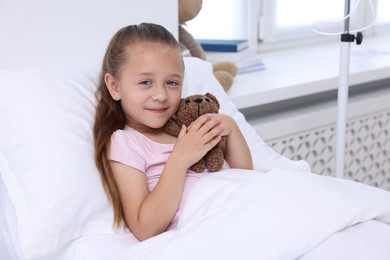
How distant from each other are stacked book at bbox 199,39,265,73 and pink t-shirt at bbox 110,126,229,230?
33.2 inches

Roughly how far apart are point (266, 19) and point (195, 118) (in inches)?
47.8

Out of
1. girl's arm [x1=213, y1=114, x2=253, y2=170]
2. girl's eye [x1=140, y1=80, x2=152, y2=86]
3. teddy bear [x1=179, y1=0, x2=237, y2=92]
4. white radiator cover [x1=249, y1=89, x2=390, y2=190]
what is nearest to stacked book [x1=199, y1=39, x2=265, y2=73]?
teddy bear [x1=179, y1=0, x2=237, y2=92]

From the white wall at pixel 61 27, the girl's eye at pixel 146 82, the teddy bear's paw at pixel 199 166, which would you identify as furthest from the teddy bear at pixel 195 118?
the white wall at pixel 61 27

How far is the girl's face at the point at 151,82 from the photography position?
115 centimetres

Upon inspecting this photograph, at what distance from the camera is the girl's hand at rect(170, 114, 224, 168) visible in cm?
116

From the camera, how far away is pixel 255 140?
144 cm

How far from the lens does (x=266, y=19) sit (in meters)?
2.35

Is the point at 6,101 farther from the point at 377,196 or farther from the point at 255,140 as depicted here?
the point at 377,196

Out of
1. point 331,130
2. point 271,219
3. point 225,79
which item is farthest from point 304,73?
point 271,219

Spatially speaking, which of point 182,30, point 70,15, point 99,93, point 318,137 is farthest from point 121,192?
point 318,137

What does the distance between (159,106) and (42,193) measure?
27 centimetres

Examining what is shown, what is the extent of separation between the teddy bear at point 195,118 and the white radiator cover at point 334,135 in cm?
63

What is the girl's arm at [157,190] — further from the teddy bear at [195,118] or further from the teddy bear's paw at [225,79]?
the teddy bear's paw at [225,79]

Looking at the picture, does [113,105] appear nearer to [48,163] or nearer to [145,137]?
[145,137]
